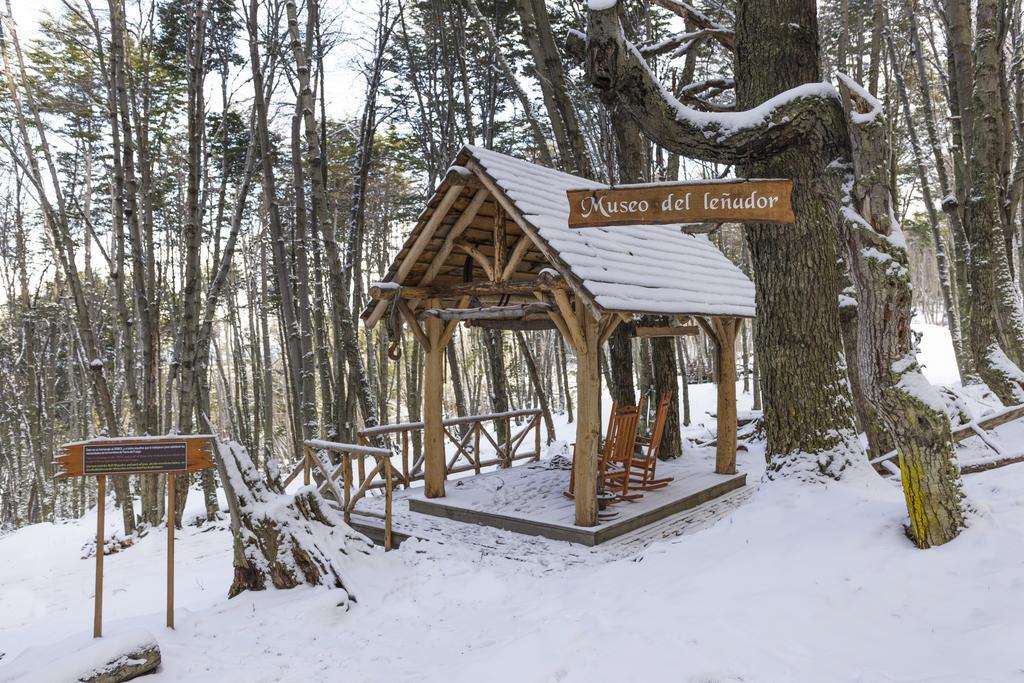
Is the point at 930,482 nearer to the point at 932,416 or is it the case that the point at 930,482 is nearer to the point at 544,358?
the point at 932,416

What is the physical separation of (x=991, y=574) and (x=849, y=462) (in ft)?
5.85

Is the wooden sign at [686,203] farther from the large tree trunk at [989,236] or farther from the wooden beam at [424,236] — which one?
the large tree trunk at [989,236]

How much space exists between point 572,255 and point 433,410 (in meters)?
2.66

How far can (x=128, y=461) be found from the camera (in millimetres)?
4660

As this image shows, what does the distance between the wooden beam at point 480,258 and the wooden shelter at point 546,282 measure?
0.01 meters

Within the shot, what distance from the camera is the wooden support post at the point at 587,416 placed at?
582cm

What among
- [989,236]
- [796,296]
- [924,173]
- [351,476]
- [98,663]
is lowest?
[98,663]

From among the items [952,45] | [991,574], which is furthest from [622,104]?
[952,45]

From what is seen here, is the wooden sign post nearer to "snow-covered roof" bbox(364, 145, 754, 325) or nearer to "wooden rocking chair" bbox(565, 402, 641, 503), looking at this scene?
"snow-covered roof" bbox(364, 145, 754, 325)

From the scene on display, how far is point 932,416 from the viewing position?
131 inches

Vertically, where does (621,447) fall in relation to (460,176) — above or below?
below

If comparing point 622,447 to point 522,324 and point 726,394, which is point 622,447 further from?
point 522,324

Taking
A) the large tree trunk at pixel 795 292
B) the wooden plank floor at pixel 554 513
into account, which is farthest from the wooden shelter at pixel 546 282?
the large tree trunk at pixel 795 292

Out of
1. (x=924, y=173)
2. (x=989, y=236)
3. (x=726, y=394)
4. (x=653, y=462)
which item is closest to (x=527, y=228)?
(x=653, y=462)
